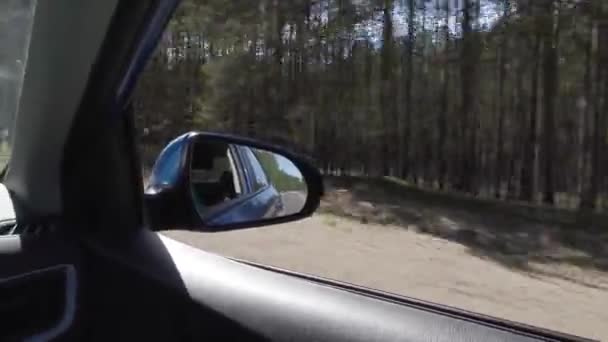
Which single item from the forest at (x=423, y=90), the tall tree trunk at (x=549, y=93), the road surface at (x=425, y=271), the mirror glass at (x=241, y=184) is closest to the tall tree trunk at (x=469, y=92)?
the forest at (x=423, y=90)

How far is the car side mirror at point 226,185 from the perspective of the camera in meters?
1.77

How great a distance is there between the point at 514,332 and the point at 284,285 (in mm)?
618

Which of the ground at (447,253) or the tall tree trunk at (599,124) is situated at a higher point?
the tall tree trunk at (599,124)

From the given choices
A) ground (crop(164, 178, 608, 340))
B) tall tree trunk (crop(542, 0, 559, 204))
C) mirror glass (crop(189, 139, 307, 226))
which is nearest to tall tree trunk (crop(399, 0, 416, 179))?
ground (crop(164, 178, 608, 340))

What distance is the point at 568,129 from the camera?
9836 millimetres

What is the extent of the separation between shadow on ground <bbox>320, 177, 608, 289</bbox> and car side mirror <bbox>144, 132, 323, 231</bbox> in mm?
4675

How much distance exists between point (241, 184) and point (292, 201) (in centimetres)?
18

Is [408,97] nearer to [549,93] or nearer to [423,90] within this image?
[423,90]

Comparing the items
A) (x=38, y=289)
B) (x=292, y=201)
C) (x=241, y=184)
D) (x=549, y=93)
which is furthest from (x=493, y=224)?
(x=38, y=289)

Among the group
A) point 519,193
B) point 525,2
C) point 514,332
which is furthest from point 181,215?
point 519,193

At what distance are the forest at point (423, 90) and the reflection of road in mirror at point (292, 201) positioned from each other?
546 centimetres

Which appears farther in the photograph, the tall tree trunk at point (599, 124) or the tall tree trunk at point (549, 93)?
the tall tree trunk at point (549, 93)

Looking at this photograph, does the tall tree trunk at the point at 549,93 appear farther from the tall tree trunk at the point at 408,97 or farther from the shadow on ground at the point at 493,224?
the tall tree trunk at the point at 408,97

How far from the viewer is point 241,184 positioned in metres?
2.06
